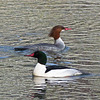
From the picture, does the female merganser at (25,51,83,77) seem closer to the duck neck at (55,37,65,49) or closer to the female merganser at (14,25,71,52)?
the female merganser at (14,25,71,52)

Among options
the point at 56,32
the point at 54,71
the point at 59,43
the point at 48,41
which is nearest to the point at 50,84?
the point at 54,71

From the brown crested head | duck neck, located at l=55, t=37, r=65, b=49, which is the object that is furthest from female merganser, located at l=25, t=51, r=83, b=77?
the brown crested head

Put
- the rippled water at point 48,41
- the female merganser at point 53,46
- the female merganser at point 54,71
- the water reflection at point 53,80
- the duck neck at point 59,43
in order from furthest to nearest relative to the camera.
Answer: the duck neck at point 59,43
the female merganser at point 53,46
the female merganser at point 54,71
the water reflection at point 53,80
the rippled water at point 48,41

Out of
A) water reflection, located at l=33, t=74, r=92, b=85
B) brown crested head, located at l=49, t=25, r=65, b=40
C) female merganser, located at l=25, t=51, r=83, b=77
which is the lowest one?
water reflection, located at l=33, t=74, r=92, b=85

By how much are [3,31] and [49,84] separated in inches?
329

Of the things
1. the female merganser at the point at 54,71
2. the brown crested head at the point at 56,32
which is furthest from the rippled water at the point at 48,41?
the brown crested head at the point at 56,32

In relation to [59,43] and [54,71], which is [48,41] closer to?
[59,43]

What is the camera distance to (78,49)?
19672 millimetres

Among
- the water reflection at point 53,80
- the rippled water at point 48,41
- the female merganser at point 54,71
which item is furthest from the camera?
the female merganser at point 54,71

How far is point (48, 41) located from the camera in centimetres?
2236

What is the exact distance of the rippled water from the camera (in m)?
14.1

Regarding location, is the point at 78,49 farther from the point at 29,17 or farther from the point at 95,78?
the point at 29,17

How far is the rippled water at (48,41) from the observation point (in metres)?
14.1

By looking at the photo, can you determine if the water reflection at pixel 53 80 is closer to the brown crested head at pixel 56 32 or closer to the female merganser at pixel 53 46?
the female merganser at pixel 53 46
